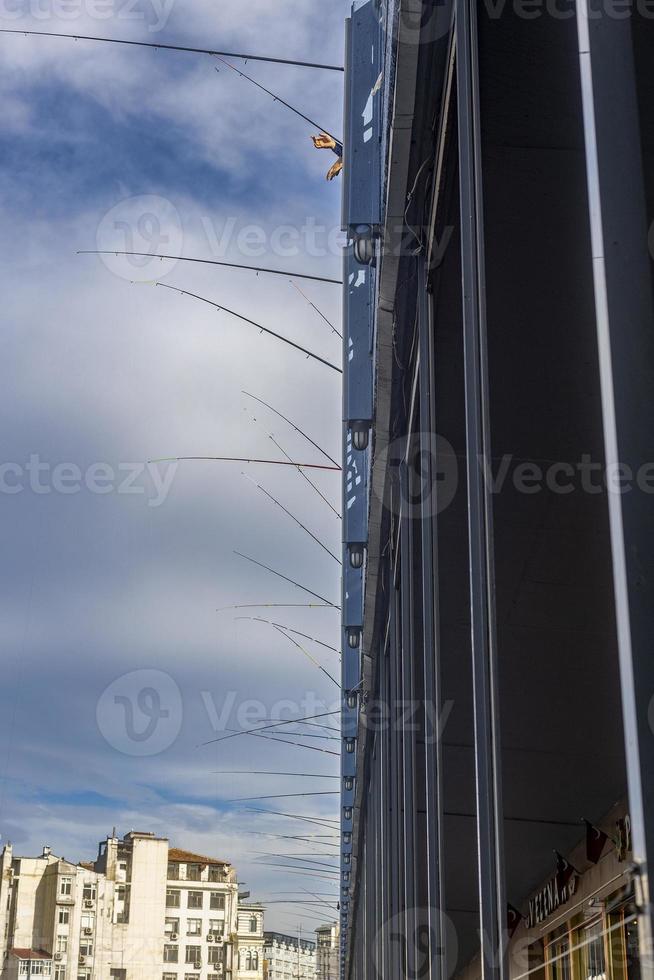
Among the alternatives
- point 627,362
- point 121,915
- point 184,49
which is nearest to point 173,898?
point 121,915

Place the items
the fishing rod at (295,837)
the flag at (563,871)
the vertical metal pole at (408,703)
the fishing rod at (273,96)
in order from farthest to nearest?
the fishing rod at (295,837) < the flag at (563,871) < the fishing rod at (273,96) < the vertical metal pole at (408,703)

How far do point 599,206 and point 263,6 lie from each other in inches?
348

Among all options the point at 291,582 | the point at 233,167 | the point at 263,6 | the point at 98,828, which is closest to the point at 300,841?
the point at 291,582

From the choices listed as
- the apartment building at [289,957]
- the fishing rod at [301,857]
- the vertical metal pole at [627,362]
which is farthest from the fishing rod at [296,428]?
the apartment building at [289,957]

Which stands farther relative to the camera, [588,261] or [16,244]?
[16,244]

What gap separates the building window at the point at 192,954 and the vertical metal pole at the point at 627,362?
139483mm

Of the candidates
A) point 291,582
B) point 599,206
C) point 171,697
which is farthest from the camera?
point 171,697

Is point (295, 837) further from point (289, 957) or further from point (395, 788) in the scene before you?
point (289, 957)

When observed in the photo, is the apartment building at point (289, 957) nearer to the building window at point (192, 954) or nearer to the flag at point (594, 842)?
the building window at point (192, 954)

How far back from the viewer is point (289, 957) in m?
180

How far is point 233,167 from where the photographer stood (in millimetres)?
14578

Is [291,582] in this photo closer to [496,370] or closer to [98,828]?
[496,370]

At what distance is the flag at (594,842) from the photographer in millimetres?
15805

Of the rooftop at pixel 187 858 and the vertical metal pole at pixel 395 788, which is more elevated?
the rooftop at pixel 187 858
